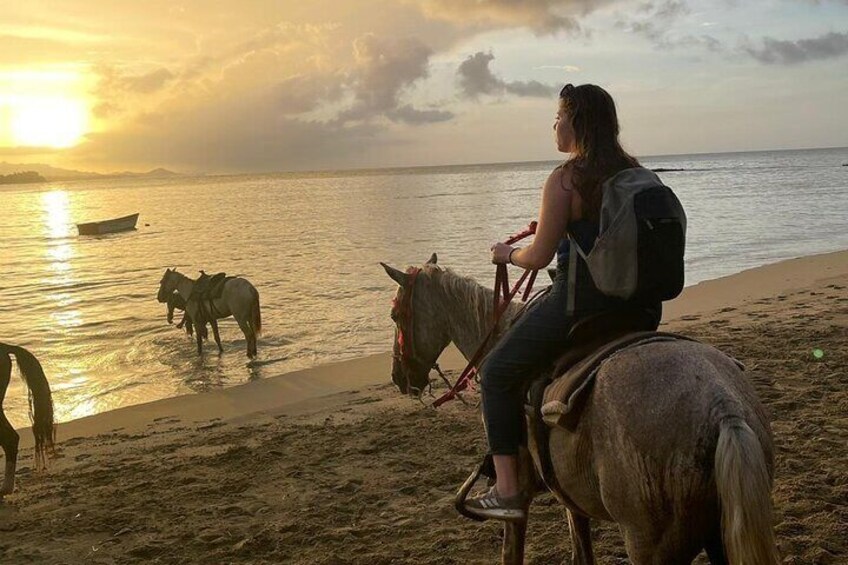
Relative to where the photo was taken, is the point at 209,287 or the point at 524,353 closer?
the point at 524,353

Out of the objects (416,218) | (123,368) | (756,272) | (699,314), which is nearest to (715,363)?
(699,314)

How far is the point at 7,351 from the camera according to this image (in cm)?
698

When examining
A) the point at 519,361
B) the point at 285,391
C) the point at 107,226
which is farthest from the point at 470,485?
Answer: the point at 107,226

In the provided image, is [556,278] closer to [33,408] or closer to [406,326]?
[406,326]

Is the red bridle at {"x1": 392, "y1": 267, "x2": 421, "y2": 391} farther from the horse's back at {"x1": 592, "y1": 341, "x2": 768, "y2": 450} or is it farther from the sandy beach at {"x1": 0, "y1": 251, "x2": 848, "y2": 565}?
the horse's back at {"x1": 592, "y1": 341, "x2": 768, "y2": 450}

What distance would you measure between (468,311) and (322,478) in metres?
2.90

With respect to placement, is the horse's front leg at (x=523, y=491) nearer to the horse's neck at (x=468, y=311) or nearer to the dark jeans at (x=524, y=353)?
the dark jeans at (x=524, y=353)

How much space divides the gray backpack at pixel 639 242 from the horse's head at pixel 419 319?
1.65m

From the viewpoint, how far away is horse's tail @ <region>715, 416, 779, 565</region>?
2.17 meters

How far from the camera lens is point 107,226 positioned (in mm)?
47719

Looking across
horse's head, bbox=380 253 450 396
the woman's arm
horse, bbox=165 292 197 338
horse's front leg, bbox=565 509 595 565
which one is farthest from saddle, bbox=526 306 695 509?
horse, bbox=165 292 197 338

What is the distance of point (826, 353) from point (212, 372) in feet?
31.4

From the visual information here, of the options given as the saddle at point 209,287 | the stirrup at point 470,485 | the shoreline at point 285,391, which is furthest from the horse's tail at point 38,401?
the saddle at point 209,287

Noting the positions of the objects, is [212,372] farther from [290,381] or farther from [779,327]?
[779,327]
